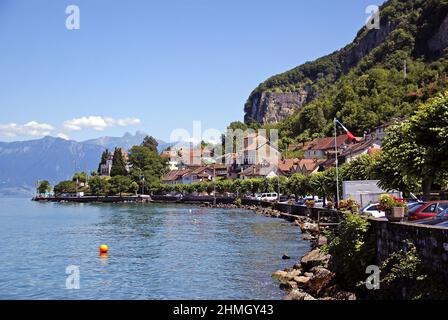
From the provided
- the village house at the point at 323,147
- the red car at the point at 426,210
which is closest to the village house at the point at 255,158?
the village house at the point at 323,147

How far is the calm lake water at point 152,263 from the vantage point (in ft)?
92.2

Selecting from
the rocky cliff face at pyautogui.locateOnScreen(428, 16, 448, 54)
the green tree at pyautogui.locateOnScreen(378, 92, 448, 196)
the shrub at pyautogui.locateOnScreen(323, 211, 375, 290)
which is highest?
the rocky cliff face at pyautogui.locateOnScreen(428, 16, 448, 54)

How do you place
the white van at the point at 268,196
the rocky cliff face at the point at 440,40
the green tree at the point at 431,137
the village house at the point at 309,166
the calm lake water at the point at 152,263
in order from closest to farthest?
1. the green tree at the point at 431,137
2. the calm lake water at the point at 152,263
3. the white van at the point at 268,196
4. the village house at the point at 309,166
5. the rocky cliff face at the point at 440,40

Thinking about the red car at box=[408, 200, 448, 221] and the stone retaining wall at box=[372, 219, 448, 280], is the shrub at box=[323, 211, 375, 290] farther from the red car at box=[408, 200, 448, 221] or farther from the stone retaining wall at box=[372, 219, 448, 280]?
the red car at box=[408, 200, 448, 221]

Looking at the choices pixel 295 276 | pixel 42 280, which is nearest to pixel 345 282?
pixel 295 276

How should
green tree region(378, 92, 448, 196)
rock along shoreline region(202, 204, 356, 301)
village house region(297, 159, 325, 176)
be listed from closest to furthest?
rock along shoreline region(202, 204, 356, 301) < green tree region(378, 92, 448, 196) < village house region(297, 159, 325, 176)

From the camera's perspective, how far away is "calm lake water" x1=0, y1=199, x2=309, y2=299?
28109 mm

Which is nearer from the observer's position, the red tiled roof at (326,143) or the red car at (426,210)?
the red car at (426,210)

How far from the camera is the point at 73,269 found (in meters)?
35.8

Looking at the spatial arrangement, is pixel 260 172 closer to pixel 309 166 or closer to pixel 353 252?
pixel 309 166

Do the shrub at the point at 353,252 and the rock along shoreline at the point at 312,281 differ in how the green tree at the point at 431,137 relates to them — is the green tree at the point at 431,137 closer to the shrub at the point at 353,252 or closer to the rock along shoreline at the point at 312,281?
the shrub at the point at 353,252

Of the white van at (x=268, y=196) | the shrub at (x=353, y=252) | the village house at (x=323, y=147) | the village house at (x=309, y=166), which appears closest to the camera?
the shrub at (x=353, y=252)

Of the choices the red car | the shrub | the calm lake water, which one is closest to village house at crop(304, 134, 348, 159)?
the calm lake water
